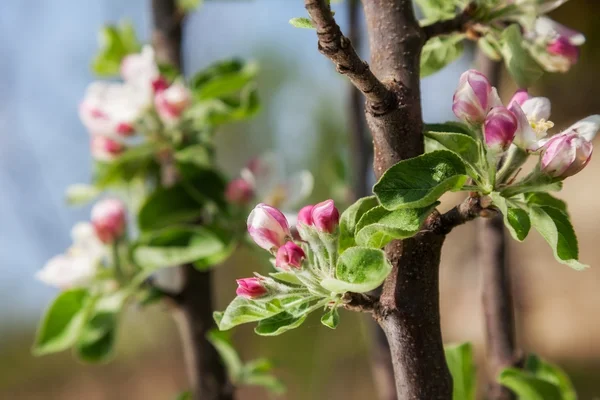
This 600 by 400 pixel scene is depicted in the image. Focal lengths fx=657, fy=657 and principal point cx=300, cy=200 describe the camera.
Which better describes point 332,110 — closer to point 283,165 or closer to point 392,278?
point 283,165

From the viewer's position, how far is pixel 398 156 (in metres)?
0.35

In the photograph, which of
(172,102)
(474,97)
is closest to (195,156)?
(172,102)

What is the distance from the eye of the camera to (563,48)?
1.51 feet

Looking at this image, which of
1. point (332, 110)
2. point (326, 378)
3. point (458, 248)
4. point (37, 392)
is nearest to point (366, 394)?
point (326, 378)

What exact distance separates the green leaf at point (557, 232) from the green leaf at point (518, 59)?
0.12 m

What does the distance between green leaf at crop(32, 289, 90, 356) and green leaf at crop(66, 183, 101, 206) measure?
140mm

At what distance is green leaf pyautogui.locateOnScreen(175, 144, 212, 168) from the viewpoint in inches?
28.5

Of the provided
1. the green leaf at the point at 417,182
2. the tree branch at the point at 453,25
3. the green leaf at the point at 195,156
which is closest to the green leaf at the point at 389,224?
the green leaf at the point at 417,182

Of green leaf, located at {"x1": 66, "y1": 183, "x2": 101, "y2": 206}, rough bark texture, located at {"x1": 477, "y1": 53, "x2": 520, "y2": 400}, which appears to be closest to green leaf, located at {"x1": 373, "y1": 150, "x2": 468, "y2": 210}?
rough bark texture, located at {"x1": 477, "y1": 53, "x2": 520, "y2": 400}

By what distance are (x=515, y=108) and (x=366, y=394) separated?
2.49m

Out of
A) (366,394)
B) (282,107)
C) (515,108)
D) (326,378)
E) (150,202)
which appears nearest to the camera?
(515,108)

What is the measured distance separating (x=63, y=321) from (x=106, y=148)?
0.64 ft

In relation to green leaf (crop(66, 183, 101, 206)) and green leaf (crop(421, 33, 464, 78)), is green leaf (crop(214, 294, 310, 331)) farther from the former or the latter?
green leaf (crop(66, 183, 101, 206))

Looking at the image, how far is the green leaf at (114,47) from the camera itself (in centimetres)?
84
